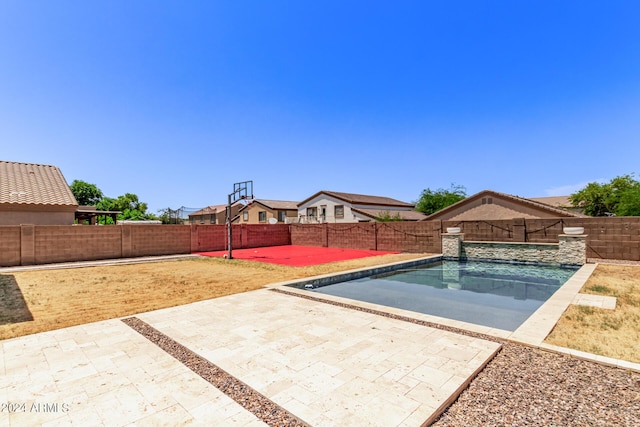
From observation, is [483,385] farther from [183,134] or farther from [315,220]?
[315,220]

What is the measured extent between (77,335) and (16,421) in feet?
7.68

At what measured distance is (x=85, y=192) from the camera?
48.4 m

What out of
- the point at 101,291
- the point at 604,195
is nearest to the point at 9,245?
the point at 101,291

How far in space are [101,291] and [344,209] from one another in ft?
87.9

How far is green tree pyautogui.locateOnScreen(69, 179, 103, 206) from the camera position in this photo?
47688mm

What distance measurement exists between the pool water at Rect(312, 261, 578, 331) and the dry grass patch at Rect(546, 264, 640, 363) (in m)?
0.84

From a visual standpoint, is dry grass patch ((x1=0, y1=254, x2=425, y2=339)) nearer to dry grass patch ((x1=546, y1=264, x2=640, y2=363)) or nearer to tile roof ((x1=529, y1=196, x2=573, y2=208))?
dry grass patch ((x1=546, y1=264, x2=640, y2=363))

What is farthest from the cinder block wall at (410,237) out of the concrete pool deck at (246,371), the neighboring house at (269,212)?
the neighboring house at (269,212)

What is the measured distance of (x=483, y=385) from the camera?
295cm

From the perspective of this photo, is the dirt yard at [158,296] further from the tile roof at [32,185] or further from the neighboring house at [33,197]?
the tile roof at [32,185]

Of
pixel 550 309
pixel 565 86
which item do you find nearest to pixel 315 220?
pixel 565 86

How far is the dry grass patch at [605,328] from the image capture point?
12.3 ft

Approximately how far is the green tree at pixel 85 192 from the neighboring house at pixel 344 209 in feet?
119

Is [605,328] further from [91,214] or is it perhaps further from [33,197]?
[91,214]
